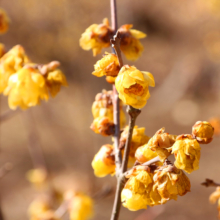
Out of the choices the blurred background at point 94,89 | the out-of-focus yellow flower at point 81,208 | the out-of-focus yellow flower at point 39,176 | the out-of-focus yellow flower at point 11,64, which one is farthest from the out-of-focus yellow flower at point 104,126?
the blurred background at point 94,89

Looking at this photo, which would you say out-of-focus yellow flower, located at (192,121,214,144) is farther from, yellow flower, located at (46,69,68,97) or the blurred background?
the blurred background

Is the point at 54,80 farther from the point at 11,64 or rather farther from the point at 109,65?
the point at 109,65

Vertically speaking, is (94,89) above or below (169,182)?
below

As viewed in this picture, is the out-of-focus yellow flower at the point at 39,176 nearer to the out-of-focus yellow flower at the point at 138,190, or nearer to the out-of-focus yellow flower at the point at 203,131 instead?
the out-of-focus yellow flower at the point at 138,190

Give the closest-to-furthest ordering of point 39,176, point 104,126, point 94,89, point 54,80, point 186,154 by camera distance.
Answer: point 186,154 < point 104,126 < point 54,80 < point 39,176 < point 94,89

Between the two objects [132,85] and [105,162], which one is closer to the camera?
[132,85]

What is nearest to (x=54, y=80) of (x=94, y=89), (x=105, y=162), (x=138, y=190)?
(x=105, y=162)

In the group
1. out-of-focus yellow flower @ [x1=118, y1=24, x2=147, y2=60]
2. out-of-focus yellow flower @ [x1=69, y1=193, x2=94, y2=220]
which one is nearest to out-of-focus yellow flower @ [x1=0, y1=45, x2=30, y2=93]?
out-of-focus yellow flower @ [x1=118, y1=24, x2=147, y2=60]

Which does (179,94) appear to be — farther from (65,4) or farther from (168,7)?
(65,4)
